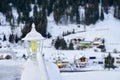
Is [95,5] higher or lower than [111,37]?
higher

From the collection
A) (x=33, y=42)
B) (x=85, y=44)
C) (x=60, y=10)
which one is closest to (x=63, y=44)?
(x=85, y=44)

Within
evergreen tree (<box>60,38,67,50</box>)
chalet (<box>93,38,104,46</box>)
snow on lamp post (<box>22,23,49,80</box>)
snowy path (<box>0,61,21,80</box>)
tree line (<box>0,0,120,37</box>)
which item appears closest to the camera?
snowy path (<box>0,61,21,80</box>)

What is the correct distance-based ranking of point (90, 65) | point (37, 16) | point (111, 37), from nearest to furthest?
1. point (90, 65)
2. point (111, 37)
3. point (37, 16)

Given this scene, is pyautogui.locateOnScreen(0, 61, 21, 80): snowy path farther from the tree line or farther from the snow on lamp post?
the tree line

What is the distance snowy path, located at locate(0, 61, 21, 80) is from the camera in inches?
232

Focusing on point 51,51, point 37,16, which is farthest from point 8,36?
point 51,51

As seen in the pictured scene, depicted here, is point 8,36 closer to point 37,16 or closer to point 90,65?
point 37,16

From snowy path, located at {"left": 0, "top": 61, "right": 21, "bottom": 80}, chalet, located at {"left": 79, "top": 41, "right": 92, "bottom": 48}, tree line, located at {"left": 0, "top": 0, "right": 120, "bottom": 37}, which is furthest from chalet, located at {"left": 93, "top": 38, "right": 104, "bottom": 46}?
snowy path, located at {"left": 0, "top": 61, "right": 21, "bottom": 80}

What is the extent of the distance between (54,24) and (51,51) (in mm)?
10166

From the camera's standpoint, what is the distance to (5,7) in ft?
163

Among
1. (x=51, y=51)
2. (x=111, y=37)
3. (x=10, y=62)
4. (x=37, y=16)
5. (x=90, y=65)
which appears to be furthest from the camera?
(x=37, y=16)

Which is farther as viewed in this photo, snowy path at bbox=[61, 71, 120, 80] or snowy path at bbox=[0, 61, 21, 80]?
snowy path at bbox=[61, 71, 120, 80]

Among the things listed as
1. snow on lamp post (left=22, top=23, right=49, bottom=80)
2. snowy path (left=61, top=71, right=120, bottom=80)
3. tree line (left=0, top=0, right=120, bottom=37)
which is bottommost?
snowy path (left=61, top=71, right=120, bottom=80)

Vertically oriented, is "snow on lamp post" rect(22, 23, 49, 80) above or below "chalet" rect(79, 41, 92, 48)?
above
